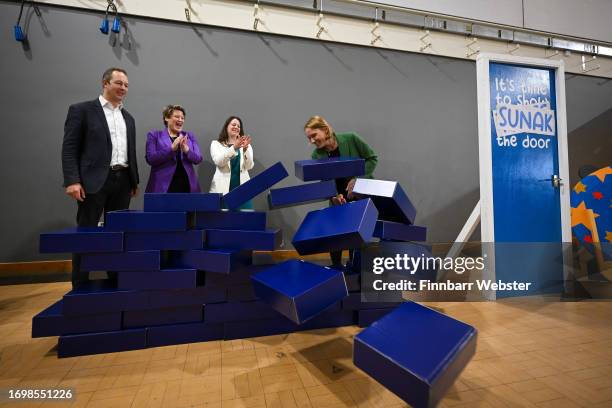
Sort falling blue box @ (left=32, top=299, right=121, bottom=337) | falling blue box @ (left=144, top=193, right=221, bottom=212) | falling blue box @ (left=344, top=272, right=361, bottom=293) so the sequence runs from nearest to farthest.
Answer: falling blue box @ (left=32, top=299, right=121, bottom=337) → falling blue box @ (left=144, top=193, right=221, bottom=212) → falling blue box @ (left=344, top=272, right=361, bottom=293)

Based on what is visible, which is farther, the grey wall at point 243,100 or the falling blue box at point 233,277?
the grey wall at point 243,100

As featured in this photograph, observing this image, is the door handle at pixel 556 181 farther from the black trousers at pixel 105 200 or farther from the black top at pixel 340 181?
the black trousers at pixel 105 200

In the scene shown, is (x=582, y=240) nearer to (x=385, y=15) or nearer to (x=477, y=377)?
(x=477, y=377)

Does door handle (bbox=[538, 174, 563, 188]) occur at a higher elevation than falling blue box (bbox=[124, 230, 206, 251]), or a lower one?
higher

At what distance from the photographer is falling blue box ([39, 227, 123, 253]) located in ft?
3.75

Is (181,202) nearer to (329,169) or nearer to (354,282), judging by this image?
(329,169)

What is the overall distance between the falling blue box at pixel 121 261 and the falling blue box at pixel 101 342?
0.89 ft

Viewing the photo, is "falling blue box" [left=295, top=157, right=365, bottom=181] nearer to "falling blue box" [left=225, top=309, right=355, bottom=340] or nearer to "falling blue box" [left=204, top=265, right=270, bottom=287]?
"falling blue box" [left=204, top=265, right=270, bottom=287]

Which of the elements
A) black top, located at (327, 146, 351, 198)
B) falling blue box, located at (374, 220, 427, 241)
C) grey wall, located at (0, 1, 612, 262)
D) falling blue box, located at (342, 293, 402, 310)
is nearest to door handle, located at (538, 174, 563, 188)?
grey wall, located at (0, 1, 612, 262)

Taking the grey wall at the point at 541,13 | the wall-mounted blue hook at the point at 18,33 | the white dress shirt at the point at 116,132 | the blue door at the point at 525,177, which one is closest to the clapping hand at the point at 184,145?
the white dress shirt at the point at 116,132

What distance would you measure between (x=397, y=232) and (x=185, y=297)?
102cm

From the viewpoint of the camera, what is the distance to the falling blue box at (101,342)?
3.75 ft

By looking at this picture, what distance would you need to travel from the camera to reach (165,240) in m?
1.24

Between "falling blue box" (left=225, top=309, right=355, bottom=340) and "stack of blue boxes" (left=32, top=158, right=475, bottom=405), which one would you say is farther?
"falling blue box" (left=225, top=309, right=355, bottom=340)
